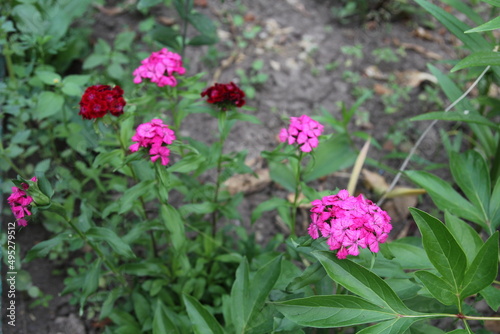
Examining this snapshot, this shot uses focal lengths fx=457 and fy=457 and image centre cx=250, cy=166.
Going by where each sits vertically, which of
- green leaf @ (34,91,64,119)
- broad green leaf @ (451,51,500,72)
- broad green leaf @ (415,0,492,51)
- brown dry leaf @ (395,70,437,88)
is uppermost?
broad green leaf @ (451,51,500,72)

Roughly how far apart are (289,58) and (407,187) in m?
1.39

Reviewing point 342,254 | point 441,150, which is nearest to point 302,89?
point 441,150

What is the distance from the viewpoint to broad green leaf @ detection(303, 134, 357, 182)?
2571 mm

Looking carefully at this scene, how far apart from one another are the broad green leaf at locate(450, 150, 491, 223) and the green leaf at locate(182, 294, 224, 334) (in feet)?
3.79

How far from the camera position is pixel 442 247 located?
126 centimetres

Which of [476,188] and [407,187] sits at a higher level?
[476,188]

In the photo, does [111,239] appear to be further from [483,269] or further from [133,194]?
[483,269]

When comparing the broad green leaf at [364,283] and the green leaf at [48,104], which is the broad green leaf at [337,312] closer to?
the broad green leaf at [364,283]

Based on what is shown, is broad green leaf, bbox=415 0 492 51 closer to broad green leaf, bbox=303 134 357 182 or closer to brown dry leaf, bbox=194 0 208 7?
broad green leaf, bbox=303 134 357 182

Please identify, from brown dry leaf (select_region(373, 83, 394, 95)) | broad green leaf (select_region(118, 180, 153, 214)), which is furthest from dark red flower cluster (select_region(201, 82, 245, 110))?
brown dry leaf (select_region(373, 83, 394, 95))

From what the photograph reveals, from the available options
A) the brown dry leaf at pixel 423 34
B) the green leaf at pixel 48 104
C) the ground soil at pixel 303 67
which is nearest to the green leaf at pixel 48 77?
the green leaf at pixel 48 104

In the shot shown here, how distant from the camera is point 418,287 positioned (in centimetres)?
153

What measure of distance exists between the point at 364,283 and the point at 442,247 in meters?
0.24

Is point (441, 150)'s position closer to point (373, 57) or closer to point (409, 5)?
point (373, 57)
